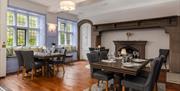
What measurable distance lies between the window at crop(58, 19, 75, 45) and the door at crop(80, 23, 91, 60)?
71 cm

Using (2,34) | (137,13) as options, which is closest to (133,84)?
(2,34)

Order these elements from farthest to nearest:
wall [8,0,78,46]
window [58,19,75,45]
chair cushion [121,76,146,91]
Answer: window [58,19,75,45] → wall [8,0,78,46] → chair cushion [121,76,146,91]

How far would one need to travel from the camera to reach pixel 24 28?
21.2 feet

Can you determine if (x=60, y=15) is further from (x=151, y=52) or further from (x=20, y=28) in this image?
(x=151, y=52)

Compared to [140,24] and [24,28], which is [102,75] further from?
[24,28]

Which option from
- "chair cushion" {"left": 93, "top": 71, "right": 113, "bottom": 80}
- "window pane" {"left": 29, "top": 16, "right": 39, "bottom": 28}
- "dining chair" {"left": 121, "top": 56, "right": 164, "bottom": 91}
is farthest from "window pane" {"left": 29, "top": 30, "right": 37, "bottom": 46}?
"dining chair" {"left": 121, "top": 56, "right": 164, "bottom": 91}

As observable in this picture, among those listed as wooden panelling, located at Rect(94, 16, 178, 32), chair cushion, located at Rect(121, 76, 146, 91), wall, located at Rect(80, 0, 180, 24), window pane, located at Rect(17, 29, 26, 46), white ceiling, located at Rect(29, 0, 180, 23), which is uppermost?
white ceiling, located at Rect(29, 0, 180, 23)

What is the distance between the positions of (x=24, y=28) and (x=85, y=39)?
3.62 meters

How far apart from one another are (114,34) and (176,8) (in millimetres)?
2969

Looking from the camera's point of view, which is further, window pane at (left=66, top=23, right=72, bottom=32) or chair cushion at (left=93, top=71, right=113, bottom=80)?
window pane at (left=66, top=23, right=72, bottom=32)

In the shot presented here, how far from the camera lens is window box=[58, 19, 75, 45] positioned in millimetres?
8398

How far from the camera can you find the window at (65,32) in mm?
8398

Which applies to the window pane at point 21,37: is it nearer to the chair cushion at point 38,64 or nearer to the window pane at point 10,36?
the window pane at point 10,36

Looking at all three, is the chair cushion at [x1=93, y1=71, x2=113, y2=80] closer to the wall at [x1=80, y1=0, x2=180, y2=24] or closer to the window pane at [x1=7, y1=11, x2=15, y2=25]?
the wall at [x1=80, y1=0, x2=180, y2=24]
